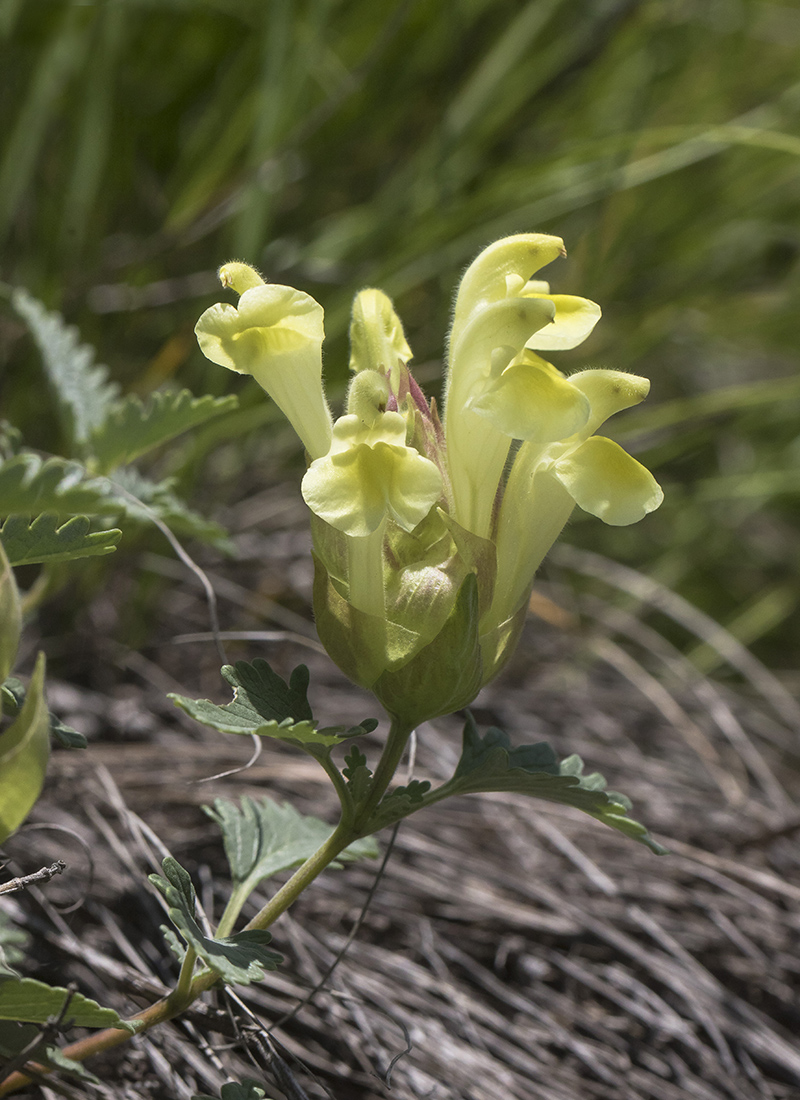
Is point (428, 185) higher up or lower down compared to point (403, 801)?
higher up

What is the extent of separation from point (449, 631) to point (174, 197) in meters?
1.28

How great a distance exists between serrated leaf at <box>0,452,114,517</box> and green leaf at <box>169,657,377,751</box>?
0.11 m

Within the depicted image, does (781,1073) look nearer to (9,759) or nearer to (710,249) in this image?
(9,759)

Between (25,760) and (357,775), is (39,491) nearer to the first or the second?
(25,760)

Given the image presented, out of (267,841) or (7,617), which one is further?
(267,841)

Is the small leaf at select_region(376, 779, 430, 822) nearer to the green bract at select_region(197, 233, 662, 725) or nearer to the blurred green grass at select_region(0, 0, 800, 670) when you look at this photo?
the green bract at select_region(197, 233, 662, 725)

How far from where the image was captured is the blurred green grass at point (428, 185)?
1.27 metres

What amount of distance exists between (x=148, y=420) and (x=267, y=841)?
13.6 inches

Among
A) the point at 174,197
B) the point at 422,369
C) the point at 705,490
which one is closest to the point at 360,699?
the point at 422,369

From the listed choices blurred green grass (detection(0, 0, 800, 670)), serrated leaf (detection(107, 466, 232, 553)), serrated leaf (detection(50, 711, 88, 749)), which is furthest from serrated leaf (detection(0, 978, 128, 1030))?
blurred green grass (detection(0, 0, 800, 670))

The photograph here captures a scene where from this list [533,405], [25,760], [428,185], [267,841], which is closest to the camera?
[25,760]

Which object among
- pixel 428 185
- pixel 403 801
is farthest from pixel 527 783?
pixel 428 185

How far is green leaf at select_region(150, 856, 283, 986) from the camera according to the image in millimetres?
459

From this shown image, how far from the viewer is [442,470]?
55cm
